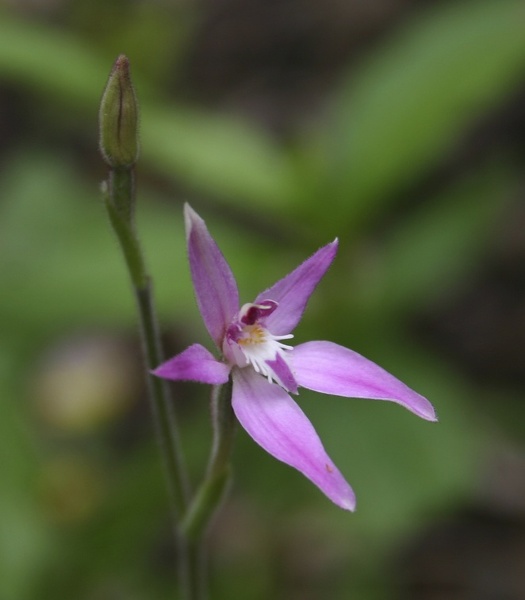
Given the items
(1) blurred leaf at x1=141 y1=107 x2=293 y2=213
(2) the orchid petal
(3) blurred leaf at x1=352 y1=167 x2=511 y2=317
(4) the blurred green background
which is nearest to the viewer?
(2) the orchid petal

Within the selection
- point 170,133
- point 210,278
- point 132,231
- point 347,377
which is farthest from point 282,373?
point 170,133

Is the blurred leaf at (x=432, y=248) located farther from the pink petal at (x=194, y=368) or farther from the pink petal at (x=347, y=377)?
the pink petal at (x=194, y=368)

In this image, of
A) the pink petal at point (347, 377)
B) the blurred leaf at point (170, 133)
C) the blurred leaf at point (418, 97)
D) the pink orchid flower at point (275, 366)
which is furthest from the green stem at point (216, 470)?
the blurred leaf at point (418, 97)

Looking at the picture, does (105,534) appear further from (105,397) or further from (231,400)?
(231,400)

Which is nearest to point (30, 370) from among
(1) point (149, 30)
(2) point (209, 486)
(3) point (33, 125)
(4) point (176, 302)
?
(4) point (176, 302)

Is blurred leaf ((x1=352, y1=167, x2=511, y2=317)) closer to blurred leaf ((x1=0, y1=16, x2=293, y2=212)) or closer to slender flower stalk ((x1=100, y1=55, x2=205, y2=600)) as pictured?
blurred leaf ((x1=0, y1=16, x2=293, y2=212))

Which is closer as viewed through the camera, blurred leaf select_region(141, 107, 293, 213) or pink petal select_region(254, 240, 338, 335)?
pink petal select_region(254, 240, 338, 335)

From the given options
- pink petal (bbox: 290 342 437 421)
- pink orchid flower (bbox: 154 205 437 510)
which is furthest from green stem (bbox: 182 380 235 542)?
pink petal (bbox: 290 342 437 421)
